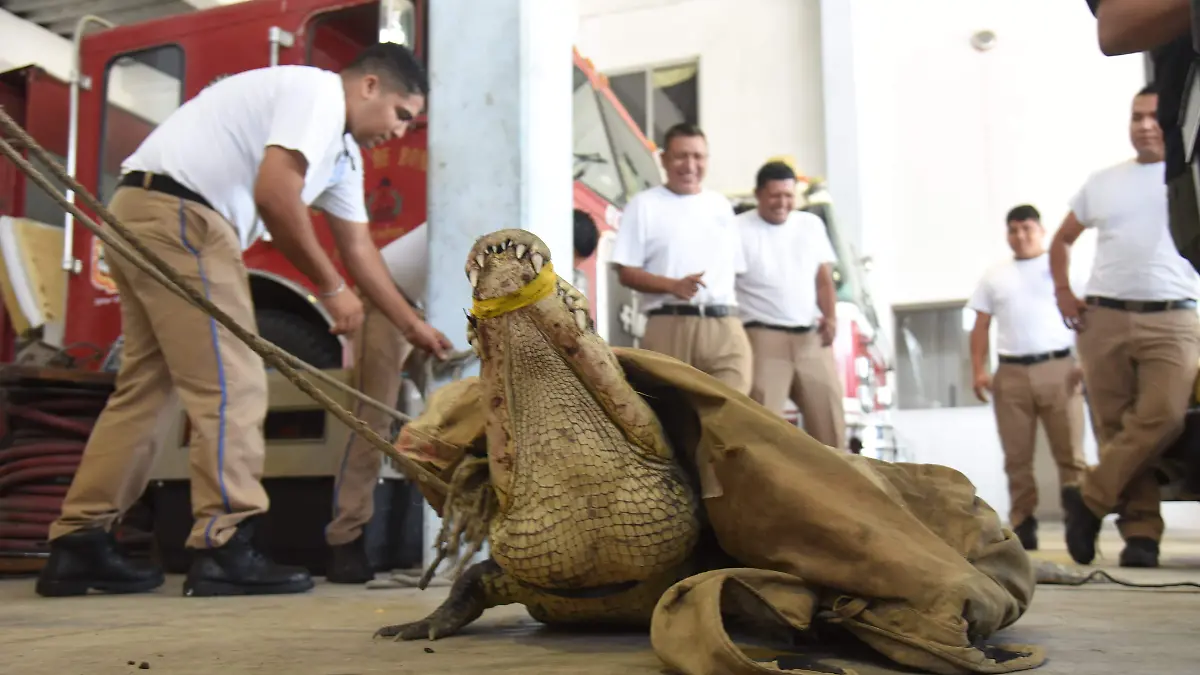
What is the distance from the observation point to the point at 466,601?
171cm

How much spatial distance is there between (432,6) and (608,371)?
7.39 feet

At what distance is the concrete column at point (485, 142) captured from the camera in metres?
3.05

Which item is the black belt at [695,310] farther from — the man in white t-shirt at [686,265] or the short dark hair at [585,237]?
the short dark hair at [585,237]

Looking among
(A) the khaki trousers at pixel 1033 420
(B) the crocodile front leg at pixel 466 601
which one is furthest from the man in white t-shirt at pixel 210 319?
(A) the khaki trousers at pixel 1033 420

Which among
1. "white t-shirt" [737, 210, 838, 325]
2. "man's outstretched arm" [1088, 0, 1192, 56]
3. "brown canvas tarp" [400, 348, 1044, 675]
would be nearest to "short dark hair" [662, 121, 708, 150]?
"white t-shirt" [737, 210, 838, 325]

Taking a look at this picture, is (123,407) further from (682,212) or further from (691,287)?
(682,212)

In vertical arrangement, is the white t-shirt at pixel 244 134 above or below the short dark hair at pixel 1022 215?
below

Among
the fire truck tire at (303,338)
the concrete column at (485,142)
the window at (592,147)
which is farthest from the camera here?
the window at (592,147)

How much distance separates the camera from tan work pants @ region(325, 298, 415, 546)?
319cm

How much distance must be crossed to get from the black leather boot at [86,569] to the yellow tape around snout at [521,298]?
191 centimetres

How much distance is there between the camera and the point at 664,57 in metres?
11.4

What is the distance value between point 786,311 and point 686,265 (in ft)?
2.19

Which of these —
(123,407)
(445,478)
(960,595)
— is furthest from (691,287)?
(960,595)

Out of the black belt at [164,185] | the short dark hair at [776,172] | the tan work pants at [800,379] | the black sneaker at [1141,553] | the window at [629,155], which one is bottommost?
the black sneaker at [1141,553]
